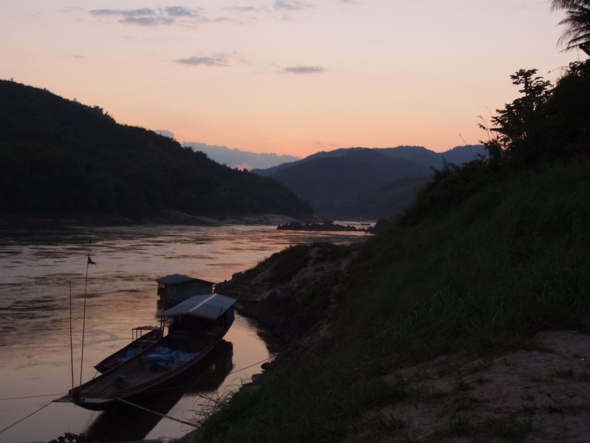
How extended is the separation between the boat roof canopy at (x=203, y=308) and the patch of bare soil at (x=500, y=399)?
17.0m

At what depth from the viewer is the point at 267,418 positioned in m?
8.24

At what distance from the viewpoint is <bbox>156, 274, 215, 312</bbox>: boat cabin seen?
3281 cm

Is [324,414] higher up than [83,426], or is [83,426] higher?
[324,414]

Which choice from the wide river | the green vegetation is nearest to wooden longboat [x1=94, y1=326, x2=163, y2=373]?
the wide river

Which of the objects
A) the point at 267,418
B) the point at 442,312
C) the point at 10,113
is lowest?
the point at 267,418

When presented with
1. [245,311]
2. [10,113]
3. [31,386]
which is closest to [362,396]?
[31,386]

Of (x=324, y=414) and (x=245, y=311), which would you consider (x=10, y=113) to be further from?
(x=324, y=414)

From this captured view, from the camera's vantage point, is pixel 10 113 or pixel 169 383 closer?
pixel 169 383

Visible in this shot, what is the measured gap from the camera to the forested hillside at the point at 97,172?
3588 inches

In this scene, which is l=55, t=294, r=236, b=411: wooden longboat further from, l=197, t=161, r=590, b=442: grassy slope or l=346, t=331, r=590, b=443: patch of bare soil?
l=346, t=331, r=590, b=443: patch of bare soil

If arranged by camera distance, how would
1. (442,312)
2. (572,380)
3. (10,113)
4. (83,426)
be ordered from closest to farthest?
(572,380), (442,312), (83,426), (10,113)

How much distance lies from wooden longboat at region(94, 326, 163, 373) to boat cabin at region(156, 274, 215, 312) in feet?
20.5

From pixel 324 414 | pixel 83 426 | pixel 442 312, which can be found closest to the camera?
pixel 324 414

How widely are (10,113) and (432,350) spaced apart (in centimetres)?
13782
